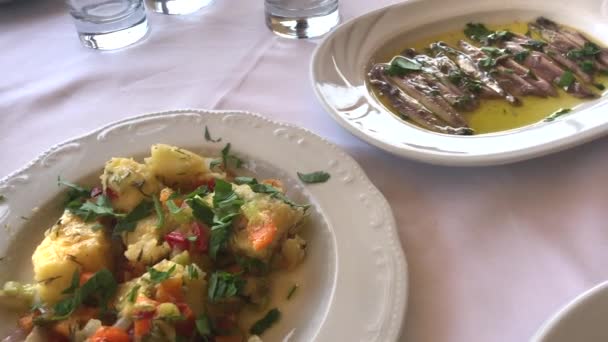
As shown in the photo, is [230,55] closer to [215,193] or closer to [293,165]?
[293,165]

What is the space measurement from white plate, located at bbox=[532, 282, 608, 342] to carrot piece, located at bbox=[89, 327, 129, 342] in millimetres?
504

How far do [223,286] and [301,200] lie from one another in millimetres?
244

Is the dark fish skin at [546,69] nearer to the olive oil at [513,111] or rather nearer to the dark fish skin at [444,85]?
the olive oil at [513,111]

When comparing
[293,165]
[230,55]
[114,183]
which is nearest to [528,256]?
[293,165]

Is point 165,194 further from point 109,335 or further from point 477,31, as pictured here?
point 477,31

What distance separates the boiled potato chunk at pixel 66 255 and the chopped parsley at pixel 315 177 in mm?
341

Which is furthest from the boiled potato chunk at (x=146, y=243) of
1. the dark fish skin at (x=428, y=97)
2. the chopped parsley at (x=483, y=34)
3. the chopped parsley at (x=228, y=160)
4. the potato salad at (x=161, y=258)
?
the chopped parsley at (x=483, y=34)

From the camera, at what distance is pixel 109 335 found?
754 mm

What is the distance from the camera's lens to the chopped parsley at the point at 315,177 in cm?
103

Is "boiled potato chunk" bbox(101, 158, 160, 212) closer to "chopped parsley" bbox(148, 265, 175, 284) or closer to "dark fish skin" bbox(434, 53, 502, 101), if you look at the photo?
"chopped parsley" bbox(148, 265, 175, 284)

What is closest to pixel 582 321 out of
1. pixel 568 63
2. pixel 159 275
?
pixel 159 275

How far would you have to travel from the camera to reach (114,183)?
96cm

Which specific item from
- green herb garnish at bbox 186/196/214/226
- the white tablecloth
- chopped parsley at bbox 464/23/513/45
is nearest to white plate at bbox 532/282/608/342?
the white tablecloth

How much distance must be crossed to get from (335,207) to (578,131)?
485 mm
